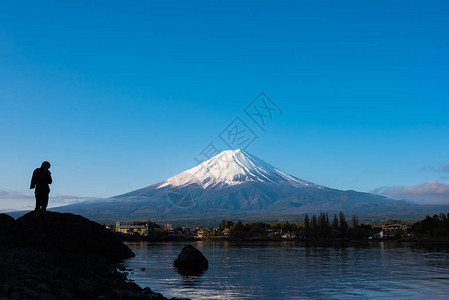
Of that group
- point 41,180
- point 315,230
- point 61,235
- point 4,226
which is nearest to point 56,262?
point 41,180

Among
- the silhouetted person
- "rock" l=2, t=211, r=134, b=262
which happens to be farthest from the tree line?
the silhouetted person

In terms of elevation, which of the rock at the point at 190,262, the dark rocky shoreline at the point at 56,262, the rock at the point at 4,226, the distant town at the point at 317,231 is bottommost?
the distant town at the point at 317,231

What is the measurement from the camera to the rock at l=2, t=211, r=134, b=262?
2477cm

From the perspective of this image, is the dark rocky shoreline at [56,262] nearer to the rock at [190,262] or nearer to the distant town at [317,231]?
the rock at [190,262]

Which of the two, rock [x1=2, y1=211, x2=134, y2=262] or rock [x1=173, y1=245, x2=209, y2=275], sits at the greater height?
rock [x1=2, y1=211, x2=134, y2=262]

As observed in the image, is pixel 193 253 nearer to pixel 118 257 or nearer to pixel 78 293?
pixel 118 257

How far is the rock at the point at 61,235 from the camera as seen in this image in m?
24.8

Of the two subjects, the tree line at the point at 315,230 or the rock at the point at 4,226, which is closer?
the rock at the point at 4,226

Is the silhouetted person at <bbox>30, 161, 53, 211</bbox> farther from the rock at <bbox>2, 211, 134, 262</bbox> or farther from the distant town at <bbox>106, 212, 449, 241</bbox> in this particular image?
the distant town at <bbox>106, 212, 449, 241</bbox>

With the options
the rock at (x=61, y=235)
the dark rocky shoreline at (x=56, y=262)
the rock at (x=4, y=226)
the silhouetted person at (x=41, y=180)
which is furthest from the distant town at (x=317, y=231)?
the silhouetted person at (x=41, y=180)

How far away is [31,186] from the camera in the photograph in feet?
72.8

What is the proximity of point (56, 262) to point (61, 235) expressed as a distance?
11330mm

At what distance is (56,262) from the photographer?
791 inches

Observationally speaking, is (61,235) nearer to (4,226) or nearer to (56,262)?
(4,226)
